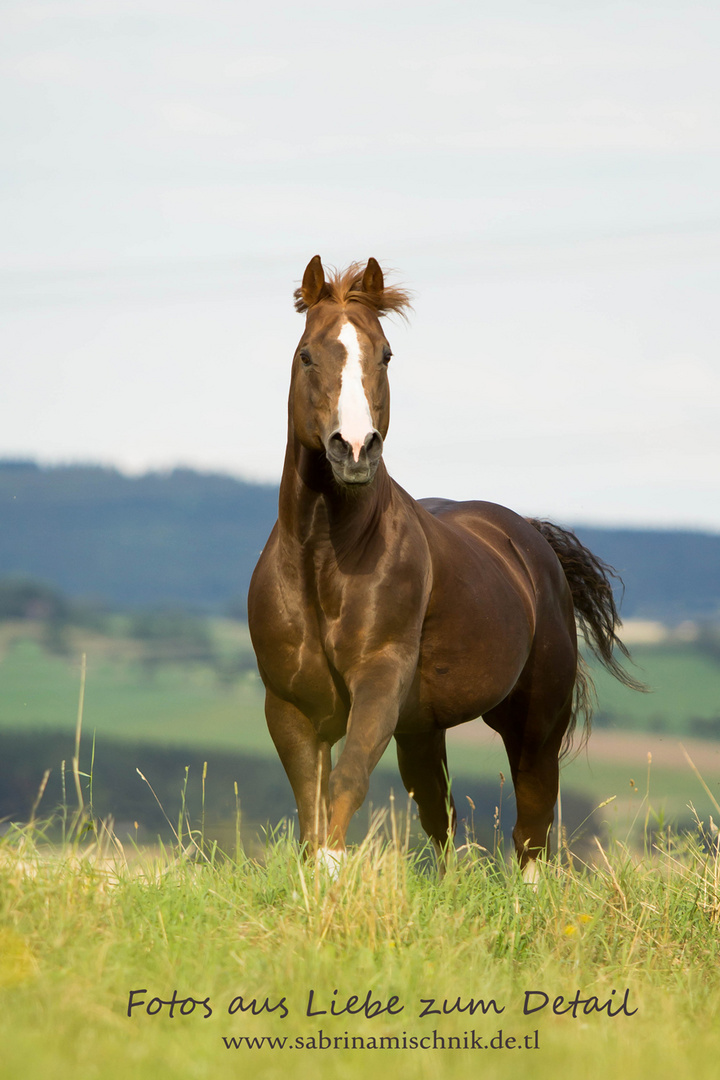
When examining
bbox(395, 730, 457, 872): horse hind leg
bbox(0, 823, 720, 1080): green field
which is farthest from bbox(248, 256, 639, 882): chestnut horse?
bbox(395, 730, 457, 872): horse hind leg

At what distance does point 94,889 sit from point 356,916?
92 centimetres

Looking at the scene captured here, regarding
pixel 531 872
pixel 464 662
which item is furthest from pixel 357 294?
pixel 531 872

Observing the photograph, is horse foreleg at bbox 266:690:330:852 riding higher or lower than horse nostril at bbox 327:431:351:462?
lower

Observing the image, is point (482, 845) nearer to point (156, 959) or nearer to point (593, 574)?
point (156, 959)

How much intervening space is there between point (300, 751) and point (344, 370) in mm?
1794

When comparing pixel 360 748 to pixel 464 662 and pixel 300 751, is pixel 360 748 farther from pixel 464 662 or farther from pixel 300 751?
pixel 464 662

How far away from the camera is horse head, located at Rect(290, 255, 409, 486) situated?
4.15 metres

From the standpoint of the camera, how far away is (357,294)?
15.9 ft

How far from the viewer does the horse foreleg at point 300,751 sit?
4.88 m

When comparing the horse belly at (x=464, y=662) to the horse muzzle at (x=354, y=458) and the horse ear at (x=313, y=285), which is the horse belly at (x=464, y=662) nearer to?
the horse muzzle at (x=354, y=458)

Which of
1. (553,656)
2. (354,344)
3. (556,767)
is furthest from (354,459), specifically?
(556,767)

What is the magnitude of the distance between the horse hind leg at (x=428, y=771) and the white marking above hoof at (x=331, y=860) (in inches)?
98.1

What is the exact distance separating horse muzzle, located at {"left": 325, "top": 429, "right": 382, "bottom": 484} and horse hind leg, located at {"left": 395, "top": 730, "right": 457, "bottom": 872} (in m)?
2.70

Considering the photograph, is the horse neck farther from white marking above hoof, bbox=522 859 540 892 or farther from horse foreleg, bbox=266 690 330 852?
white marking above hoof, bbox=522 859 540 892
